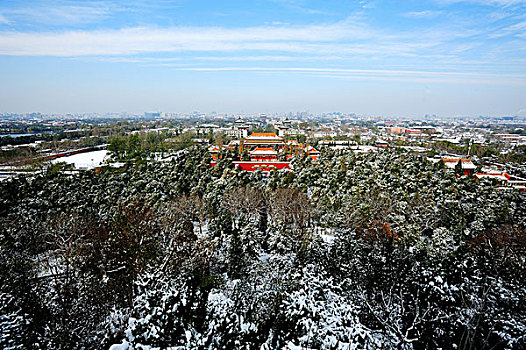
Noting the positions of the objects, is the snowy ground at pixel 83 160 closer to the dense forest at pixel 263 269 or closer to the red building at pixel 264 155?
the dense forest at pixel 263 269

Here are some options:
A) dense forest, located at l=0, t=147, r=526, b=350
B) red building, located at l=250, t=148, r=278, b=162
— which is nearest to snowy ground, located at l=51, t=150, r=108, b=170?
dense forest, located at l=0, t=147, r=526, b=350

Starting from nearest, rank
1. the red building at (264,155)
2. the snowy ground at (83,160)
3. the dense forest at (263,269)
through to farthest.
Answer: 1. the dense forest at (263,269)
2. the snowy ground at (83,160)
3. the red building at (264,155)

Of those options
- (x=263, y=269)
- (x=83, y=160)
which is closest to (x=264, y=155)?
(x=83, y=160)

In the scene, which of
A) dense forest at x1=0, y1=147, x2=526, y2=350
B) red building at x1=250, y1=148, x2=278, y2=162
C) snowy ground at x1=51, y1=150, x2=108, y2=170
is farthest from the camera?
red building at x1=250, y1=148, x2=278, y2=162

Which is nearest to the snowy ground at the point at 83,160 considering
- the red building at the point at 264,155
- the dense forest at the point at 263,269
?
the dense forest at the point at 263,269

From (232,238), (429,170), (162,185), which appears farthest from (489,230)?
(162,185)

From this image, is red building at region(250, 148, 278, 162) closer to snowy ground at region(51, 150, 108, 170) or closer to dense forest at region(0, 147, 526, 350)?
dense forest at region(0, 147, 526, 350)

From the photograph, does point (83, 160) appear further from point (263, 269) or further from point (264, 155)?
point (263, 269)

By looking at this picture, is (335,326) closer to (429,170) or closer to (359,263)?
(359,263)
